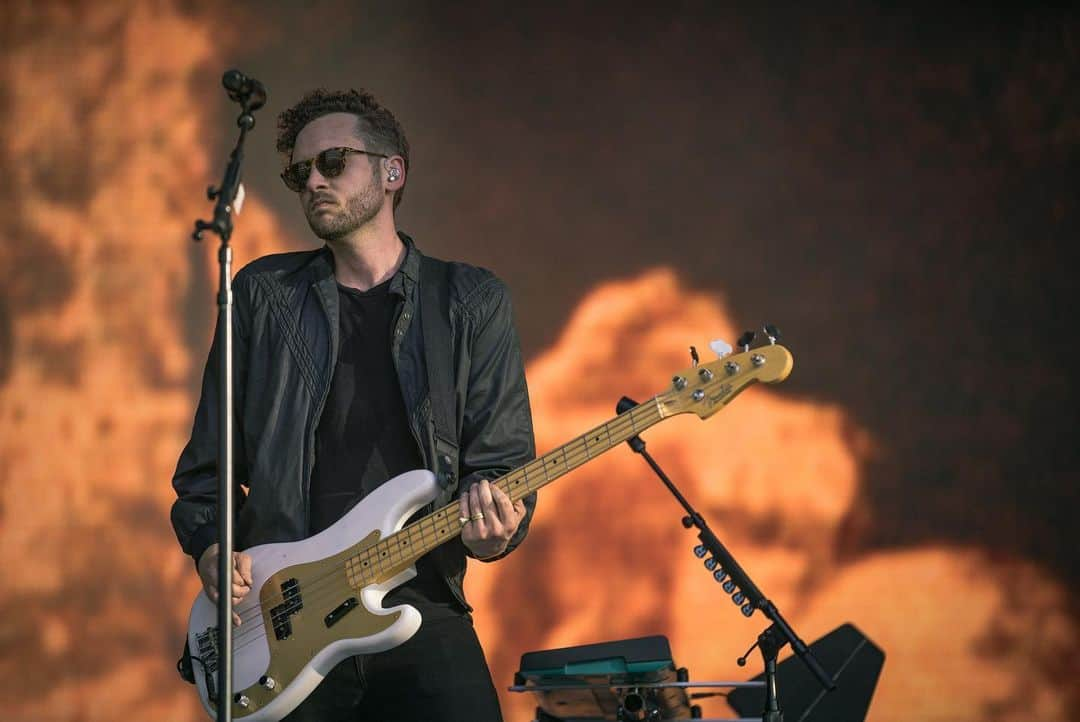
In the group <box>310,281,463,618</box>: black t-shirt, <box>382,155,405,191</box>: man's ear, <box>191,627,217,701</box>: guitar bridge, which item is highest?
<box>382,155,405,191</box>: man's ear

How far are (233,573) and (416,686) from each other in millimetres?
462

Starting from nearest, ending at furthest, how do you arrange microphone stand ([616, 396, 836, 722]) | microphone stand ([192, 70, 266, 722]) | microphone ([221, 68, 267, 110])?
microphone stand ([192, 70, 266, 722])
microphone ([221, 68, 267, 110])
microphone stand ([616, 396, 836, 722])

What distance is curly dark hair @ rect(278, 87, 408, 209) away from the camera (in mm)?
2910

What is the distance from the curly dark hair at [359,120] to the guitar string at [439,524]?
0.86 m

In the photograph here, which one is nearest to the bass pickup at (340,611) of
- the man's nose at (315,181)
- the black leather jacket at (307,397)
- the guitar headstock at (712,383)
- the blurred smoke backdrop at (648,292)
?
the black leather jacket at (307,397)

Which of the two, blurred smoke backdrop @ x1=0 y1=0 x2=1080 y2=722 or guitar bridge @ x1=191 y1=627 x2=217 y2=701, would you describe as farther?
blurred smoke backdrop @ x1=0 y1=0 x2=1080 y2=722

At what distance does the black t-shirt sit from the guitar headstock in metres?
0.57

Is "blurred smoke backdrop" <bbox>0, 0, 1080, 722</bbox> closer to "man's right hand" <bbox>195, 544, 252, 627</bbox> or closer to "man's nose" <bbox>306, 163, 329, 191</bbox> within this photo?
"man's nose" <bbox>306, 163, 329, 191</bbox>

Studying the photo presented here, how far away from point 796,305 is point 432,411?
7.39 ft

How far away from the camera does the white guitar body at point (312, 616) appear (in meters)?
2.42

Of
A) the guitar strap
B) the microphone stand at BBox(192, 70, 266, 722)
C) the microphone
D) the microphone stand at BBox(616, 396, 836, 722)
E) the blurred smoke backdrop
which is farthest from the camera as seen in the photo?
the blurred smoke backdrop

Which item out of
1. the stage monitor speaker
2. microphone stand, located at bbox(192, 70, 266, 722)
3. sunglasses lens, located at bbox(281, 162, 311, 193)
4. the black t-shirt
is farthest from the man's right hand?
the stage monitor speaker

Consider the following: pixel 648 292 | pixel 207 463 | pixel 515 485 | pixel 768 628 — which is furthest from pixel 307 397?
pixel 648 292

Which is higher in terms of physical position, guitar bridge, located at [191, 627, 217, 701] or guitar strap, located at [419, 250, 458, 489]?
guitar strap, located at [419, 250, 458, 489]
